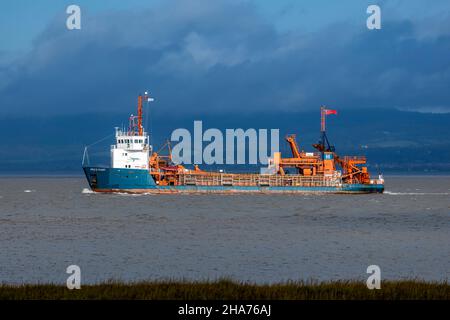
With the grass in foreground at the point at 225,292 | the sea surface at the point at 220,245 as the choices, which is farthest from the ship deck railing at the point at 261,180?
the grass in foreground at the point at 225,292

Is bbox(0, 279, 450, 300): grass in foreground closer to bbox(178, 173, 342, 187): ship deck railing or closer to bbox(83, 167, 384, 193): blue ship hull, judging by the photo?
bbox(83, 167, 384, 193): blue ship hull

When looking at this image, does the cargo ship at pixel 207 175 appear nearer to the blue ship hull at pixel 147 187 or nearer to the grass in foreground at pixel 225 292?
the blue ship hull at pixel 147 187

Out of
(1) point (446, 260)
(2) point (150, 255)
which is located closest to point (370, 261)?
(1) point (446, 260)

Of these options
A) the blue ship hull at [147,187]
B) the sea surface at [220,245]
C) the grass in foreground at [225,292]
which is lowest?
the sea surface at [220,245]

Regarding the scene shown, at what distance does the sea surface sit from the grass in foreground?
6232 mm

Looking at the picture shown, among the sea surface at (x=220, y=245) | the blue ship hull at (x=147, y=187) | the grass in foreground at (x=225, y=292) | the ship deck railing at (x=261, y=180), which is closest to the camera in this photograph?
the grass in foreground at (x=225, y=292)

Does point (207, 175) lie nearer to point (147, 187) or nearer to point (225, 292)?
point (147, 187)

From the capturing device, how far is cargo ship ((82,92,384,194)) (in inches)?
3836

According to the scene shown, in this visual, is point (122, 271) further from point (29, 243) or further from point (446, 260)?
point (446, 260)

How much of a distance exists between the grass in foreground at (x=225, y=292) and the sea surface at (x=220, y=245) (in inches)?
245

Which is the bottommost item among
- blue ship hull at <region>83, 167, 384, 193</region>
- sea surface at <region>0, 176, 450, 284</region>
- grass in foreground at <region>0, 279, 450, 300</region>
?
sea surface at <region>0, 176, 450, 284</region>

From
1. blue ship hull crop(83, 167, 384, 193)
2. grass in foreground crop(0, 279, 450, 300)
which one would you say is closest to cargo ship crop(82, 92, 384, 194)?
blue ship hull crop(83, 167, 384, 193)

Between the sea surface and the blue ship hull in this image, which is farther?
the blue ship hull

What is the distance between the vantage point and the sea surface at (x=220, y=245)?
32250 millimetres
